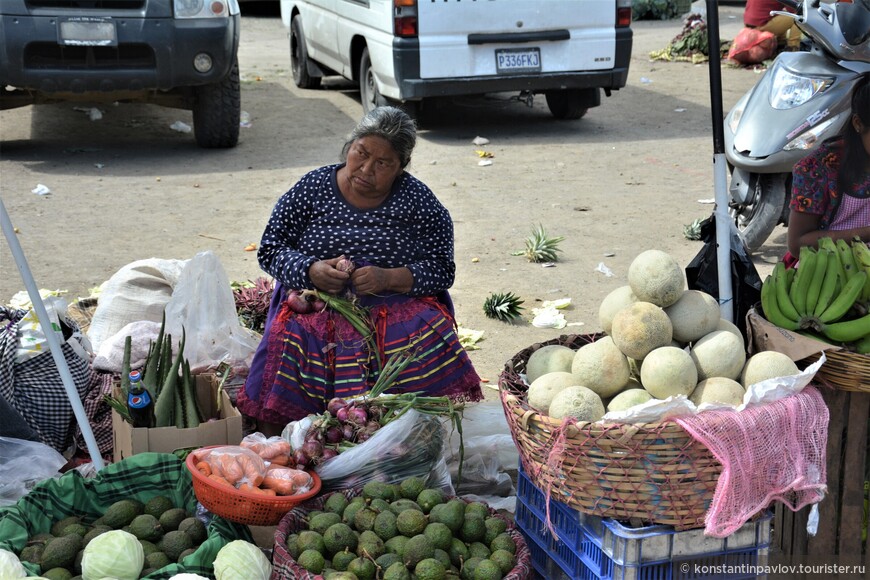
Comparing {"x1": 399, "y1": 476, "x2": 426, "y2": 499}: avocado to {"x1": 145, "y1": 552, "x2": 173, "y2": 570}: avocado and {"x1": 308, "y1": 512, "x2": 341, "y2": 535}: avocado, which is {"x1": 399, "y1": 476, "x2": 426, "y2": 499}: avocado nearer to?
{"x1": 308, "y1": 512, "x2": 341, "y2": 535}: avocado

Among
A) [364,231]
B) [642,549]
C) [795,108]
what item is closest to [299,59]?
[795,108]

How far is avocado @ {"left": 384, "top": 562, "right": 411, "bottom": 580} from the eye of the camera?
101 inches

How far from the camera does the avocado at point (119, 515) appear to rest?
2.98 metres

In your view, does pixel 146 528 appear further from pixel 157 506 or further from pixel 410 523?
pixel 410 523

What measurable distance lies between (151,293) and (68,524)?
1.87 metres

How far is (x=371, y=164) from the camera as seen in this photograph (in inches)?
147

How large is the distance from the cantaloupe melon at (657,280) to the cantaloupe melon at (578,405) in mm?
392

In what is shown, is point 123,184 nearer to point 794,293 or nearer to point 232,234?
point 232,234

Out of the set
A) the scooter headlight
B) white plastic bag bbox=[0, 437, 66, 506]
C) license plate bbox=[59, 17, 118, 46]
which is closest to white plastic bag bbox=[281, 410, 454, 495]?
white plastic bag bbox=[0, 437, 66, 506]

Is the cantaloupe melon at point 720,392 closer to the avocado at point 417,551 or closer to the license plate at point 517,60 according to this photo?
the avocado at point 417,551

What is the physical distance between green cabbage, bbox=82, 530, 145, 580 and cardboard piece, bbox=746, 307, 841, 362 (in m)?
1.92

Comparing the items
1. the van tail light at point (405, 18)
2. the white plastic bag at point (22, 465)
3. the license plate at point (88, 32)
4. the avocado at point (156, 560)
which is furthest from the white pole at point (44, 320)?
the van tail light at point (405, 18)

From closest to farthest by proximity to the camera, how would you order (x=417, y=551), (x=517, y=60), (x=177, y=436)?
1. (x=417, y=551)
2. (x=177, y=436)
3. (x=517, y=60)

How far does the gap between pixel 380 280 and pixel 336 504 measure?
40.3 inches
